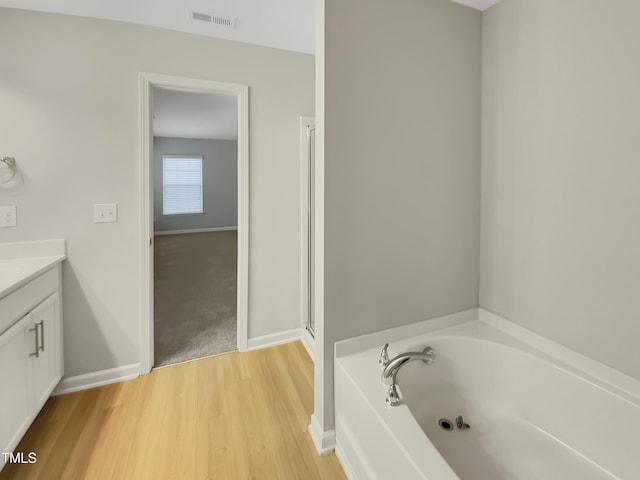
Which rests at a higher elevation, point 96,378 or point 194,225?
point 194,225

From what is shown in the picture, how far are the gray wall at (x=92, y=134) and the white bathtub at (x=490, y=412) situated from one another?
1.58m

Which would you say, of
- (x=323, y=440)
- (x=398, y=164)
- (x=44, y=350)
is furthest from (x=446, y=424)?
(x=44, y=350)

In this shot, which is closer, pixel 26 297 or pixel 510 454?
pixel 510 454

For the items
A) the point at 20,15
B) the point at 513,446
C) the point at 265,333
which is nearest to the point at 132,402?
the point at 265,333

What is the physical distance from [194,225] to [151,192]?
21.7 feet

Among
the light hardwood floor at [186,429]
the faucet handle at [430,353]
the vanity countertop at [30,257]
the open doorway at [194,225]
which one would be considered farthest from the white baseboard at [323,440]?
the vanity countertop at [30,257]

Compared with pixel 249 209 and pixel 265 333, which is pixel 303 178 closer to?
pixel 249 209

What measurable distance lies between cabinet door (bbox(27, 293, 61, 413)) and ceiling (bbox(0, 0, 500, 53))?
5.71 ft

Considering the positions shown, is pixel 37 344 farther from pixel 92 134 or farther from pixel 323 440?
pixel 323 440

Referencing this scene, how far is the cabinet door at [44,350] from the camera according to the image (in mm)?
1562

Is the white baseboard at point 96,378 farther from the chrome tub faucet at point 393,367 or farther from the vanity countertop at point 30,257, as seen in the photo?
the chrome tub faucet at point 393,367

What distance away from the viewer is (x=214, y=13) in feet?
6.13

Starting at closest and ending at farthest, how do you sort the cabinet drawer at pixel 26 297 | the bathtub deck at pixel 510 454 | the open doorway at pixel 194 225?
the bathtub deck at pixel 510 454, the cabinet drawer at pixel 26 297, the open doorway at pixel 194 225

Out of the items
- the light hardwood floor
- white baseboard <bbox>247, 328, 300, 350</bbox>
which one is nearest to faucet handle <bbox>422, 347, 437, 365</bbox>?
the light hardwood floor
